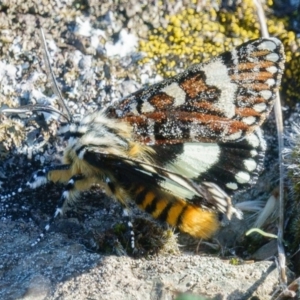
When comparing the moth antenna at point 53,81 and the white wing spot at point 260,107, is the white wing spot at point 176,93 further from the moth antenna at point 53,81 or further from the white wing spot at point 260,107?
the moth antenna at point 53,81

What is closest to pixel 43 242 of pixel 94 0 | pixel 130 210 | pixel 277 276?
pixel 130 210

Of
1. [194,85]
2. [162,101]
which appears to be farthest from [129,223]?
[194,85]

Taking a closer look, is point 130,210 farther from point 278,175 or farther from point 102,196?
point 278,175

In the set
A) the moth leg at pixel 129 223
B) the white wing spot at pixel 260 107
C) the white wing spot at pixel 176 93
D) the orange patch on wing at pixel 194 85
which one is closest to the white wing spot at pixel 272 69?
the white wing spot at pixel 260 107

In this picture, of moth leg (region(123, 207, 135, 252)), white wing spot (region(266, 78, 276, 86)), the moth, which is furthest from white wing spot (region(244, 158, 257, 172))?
moth leg (region(123, 207, 135, 252))

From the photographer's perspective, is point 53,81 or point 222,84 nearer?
point 222,84

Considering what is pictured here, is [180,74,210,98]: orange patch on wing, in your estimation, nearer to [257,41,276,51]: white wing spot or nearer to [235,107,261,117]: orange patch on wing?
[235,107,261,117]: orange patch on wing

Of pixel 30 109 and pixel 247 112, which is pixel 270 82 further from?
pixel 30 109

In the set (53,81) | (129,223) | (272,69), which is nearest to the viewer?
(129,223)
